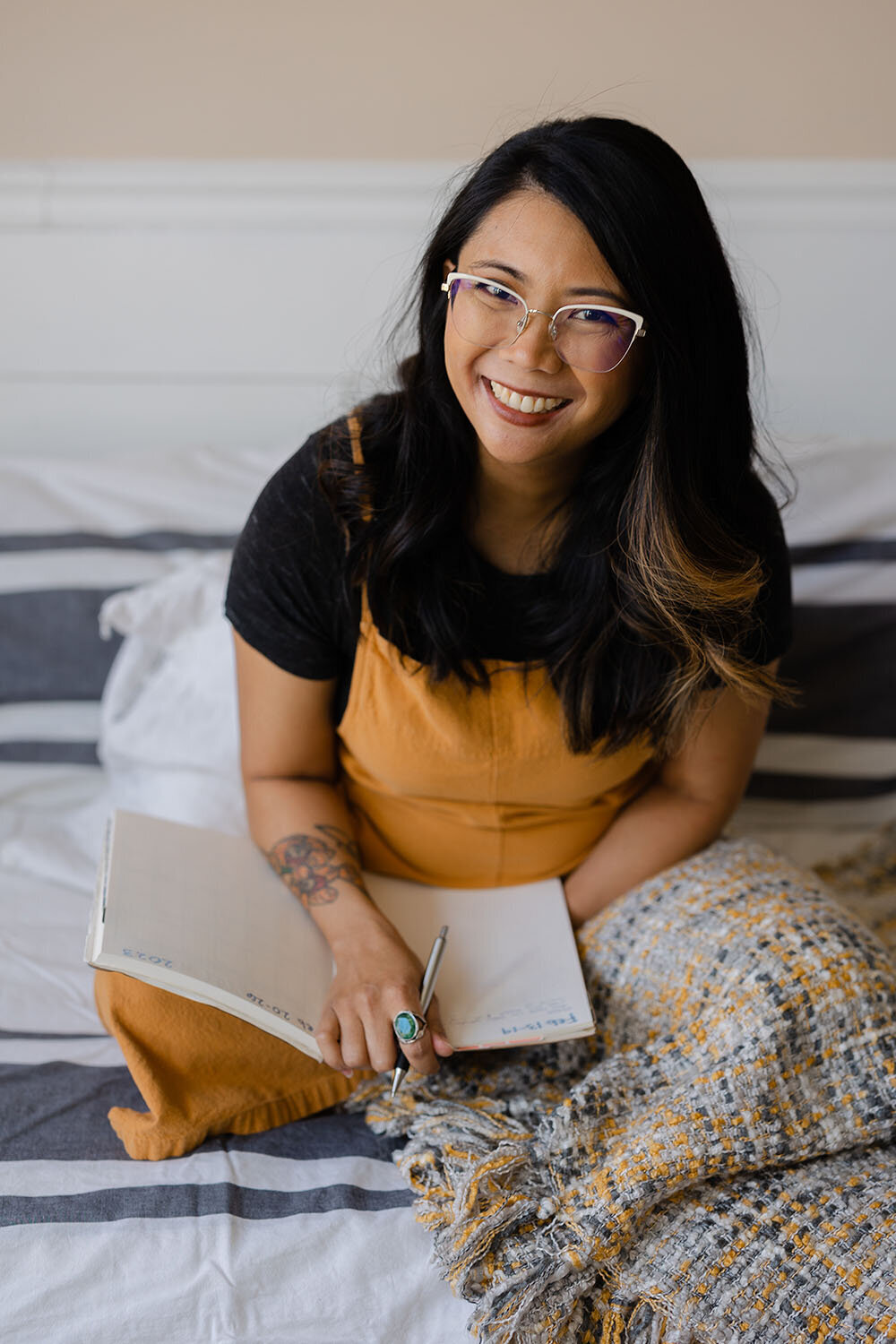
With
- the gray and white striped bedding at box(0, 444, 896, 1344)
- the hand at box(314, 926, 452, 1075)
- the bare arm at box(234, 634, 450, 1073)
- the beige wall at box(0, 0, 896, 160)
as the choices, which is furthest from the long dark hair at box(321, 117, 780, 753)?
the beige wall at box(0, 0, 896, 160)

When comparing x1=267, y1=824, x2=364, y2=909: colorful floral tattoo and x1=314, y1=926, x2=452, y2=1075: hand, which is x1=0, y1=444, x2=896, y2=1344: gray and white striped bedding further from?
x1=267, y1=824, x2=364, y2=909: colorful floral tattoo

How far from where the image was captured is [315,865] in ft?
3.52

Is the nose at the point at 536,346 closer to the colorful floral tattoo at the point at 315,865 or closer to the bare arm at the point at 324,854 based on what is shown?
the bare arm at the point at 324,854

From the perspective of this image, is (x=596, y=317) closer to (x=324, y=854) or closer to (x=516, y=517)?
(x=516, y=517)

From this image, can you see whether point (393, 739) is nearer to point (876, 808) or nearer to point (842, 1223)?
point (842, 1223)

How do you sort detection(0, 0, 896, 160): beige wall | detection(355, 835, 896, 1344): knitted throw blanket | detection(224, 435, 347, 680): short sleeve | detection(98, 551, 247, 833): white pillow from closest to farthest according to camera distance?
1. detection(355, 835, 896, 1344): knitted throw blanket
2. detection(224, 435, 347, 680): short sleeve
3. detection(98, 551, 247, 833): white pillow
4. detection(0, 0, 896, 160): beige wall

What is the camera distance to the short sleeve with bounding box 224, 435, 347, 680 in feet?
3.41

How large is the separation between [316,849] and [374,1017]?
0.19m

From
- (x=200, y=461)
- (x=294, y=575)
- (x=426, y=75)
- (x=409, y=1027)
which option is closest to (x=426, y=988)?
(x=409, y=1027)

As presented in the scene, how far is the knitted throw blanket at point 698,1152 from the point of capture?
0.82m

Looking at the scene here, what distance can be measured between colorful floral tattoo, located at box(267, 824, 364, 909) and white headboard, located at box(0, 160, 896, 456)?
603 millimetres

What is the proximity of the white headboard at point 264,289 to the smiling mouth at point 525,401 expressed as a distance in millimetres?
568

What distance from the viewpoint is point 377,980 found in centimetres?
97

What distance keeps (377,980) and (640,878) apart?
1.00 feet
